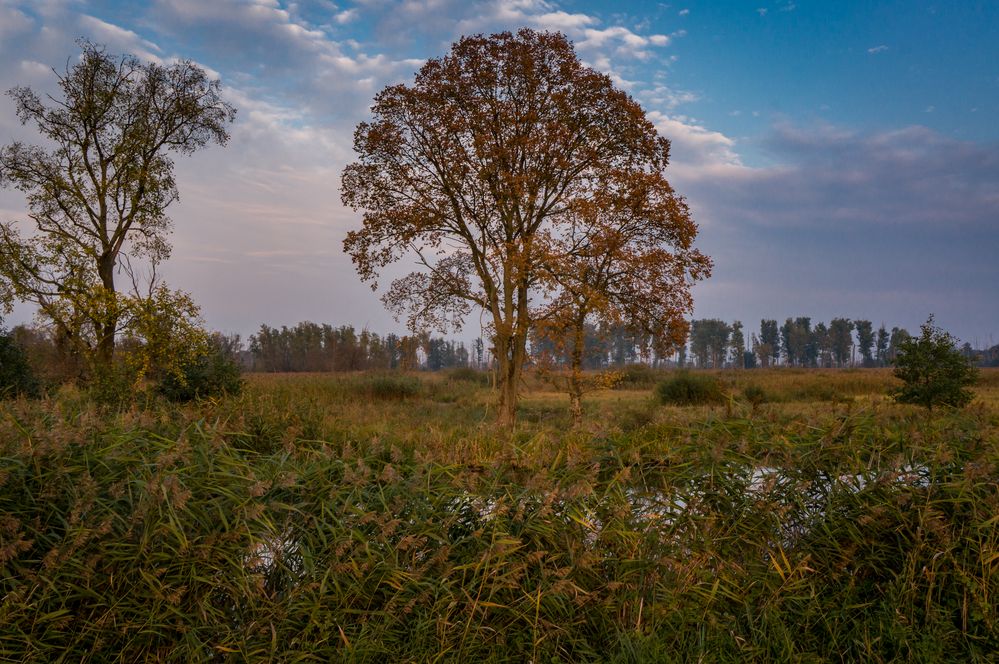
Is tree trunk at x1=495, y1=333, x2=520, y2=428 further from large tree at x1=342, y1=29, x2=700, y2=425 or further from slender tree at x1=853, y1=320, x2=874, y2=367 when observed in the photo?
slender tree at x1=853, y1=320, x2=874, y2=367

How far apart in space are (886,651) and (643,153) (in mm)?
22077

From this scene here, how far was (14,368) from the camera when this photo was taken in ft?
61.8

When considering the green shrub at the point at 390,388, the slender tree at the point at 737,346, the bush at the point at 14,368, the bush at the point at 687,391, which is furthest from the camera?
the slender tree at the point at 737,346

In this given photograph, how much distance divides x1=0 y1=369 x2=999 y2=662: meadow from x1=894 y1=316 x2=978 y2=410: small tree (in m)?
20.6

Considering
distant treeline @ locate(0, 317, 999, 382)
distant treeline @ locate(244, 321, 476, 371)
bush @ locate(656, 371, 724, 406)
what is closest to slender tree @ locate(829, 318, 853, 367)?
distant treeline @ locate(0, 317, 999, 382)

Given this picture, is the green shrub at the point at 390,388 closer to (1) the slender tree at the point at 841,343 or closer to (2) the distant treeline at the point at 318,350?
(2) the distant treeline at the point at 318,350

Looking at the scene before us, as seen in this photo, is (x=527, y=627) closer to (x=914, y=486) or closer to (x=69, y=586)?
(x=69, y=586)

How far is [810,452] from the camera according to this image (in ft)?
11.3

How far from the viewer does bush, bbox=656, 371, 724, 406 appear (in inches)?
1268

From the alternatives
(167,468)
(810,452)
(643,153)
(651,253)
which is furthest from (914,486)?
(643,153)

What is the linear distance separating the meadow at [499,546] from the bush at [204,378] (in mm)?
19899

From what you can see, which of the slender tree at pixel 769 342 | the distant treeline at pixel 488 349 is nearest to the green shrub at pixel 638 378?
the distant treeline at pixel 488 349

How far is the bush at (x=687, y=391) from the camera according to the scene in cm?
3222

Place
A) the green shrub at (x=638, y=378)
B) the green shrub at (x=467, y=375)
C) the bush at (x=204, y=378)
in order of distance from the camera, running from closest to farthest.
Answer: the bush at (x=204, y=378) < the green shrub at (x=467, y=375) < the green shrub at (x=638, y=378)
